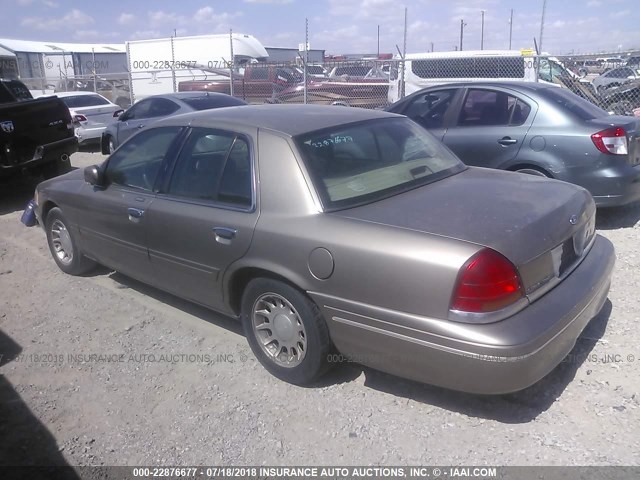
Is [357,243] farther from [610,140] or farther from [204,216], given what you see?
[610,140]

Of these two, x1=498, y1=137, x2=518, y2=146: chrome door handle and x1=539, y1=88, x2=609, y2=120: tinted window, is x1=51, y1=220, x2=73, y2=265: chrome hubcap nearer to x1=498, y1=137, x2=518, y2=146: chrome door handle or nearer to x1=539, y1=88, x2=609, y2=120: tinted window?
x1=498, y1=137, x2=518, y2=146: chrome door handle

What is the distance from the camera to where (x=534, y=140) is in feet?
19.2

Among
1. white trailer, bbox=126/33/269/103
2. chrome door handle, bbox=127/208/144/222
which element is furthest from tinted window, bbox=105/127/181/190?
white trailer, bbox=126/33/269/103

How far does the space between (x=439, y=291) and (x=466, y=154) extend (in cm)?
399

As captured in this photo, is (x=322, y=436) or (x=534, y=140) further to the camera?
(x=534, y=140)

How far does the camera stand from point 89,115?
1366cm

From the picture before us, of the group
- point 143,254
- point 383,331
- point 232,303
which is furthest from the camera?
point 143,254

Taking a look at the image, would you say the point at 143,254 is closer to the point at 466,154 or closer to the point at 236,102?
the point at 466,154

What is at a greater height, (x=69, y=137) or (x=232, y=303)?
(x=69, y=137)

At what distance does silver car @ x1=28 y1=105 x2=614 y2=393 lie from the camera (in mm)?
2652

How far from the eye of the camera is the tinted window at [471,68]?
12.7m

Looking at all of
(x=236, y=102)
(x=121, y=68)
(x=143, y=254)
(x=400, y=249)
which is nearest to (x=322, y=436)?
(x=400, y=249)

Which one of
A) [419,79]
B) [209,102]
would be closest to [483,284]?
[209,102]

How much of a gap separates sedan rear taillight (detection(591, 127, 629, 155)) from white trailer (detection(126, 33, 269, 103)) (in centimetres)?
1742
